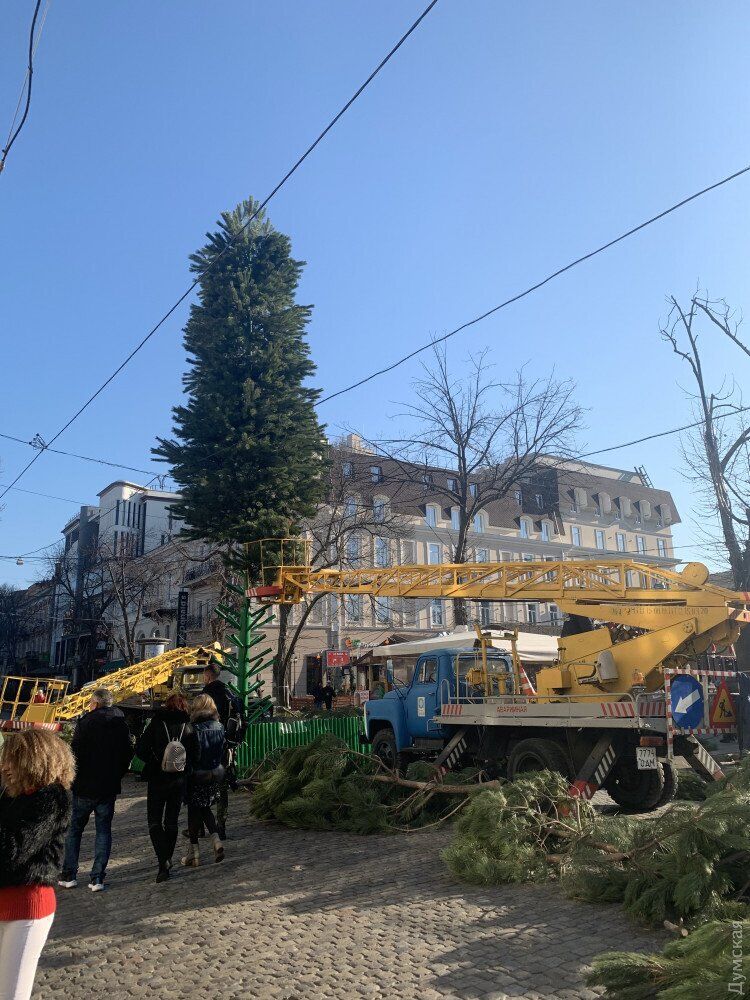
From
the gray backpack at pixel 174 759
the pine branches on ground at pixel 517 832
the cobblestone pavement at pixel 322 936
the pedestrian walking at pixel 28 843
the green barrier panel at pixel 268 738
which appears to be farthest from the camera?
the green barrier panel at pixel 268 738

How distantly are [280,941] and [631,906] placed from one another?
8.36 ft

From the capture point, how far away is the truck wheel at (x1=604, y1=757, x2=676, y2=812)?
10182 mm

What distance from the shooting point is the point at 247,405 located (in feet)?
82.8

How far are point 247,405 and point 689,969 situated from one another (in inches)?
896

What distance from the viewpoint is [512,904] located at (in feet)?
21.2

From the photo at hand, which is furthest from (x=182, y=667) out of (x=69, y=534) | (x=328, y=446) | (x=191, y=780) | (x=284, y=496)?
(x=69, y=534)

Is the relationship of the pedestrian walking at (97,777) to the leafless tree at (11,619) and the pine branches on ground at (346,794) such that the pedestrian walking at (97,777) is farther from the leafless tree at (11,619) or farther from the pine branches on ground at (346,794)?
the leafless tree at (11,619)

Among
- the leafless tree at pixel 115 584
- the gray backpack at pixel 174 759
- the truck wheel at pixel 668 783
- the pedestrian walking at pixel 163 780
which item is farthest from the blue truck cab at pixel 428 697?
the leafless tree at pixel 115 584

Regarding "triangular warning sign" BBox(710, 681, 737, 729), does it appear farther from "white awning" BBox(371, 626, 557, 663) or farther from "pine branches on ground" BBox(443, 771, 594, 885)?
"white awning" BBox(371, 626, 557, 663)

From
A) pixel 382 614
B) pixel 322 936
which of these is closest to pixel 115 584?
pixel 382 614

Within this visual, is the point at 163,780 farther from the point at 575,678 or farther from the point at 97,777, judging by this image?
the point at 575,678

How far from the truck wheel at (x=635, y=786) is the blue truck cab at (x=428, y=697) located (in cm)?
267

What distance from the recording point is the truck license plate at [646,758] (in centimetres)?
910

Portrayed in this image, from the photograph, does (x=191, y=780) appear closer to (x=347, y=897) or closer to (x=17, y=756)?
(x=347, y=897)
